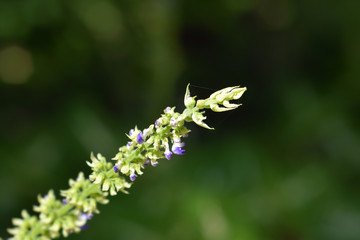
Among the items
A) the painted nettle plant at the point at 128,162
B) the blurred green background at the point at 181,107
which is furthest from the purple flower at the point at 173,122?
the blurred green background at the point at 181,107

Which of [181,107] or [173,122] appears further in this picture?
[181,107]

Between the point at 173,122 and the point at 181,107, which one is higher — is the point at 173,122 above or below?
below

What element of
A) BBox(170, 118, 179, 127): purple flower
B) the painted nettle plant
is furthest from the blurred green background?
BBox(170, 118, 179, 127): purple flower

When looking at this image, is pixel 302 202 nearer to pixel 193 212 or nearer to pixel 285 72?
pixel 193 212

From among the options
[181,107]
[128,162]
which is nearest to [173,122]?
[128,162]

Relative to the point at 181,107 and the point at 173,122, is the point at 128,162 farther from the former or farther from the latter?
the point at 181,107

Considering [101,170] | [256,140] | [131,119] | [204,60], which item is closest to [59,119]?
[131,119]

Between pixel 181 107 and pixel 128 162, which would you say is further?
pixel 181 107
